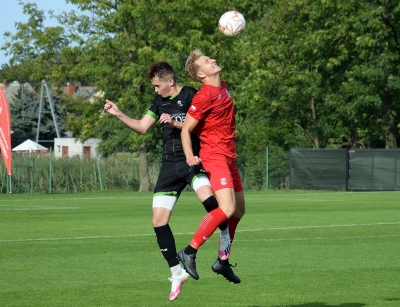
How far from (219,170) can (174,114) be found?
0.76 meters

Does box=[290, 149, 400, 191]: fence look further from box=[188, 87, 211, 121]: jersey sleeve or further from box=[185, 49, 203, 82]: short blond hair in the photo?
box=[188, 87, 211, 121]: jersey sleeve

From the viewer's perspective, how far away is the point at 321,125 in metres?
46.9

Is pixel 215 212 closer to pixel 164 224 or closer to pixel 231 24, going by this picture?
pixel 164 224

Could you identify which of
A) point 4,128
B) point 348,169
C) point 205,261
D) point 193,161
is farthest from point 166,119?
point 348,169

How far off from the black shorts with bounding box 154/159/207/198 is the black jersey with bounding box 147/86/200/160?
0.12m

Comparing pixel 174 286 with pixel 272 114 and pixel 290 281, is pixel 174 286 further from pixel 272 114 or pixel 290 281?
pixel 272 114

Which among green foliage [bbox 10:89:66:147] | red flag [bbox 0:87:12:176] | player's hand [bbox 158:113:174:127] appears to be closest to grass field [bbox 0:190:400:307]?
player's hand [bbox 158:113:174:127]

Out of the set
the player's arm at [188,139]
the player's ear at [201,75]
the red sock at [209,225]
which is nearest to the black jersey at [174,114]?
the player's ear at [201,75]

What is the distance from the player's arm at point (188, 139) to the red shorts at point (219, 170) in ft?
1.24

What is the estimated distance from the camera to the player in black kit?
8.52 metres

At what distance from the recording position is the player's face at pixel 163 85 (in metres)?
8.84

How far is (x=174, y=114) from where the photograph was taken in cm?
884

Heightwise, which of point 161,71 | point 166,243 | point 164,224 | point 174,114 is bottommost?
point 166,243

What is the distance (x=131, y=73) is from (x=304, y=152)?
8.64 m
